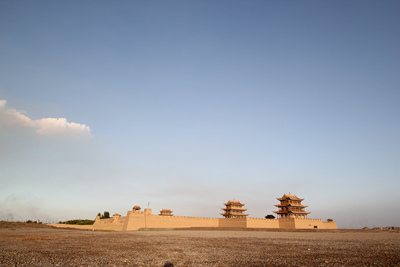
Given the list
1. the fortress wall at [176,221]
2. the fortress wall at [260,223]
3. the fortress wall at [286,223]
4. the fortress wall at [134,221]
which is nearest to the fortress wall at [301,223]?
the fortress wall at [286,223]

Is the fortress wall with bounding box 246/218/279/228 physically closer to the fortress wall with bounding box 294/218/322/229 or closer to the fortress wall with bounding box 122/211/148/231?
the fortress wall with bounding box 294/218/322/229

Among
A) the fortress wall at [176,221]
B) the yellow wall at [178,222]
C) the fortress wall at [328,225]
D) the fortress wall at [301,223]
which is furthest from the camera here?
the fortress wall at [328,225]

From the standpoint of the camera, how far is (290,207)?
59.2 meters

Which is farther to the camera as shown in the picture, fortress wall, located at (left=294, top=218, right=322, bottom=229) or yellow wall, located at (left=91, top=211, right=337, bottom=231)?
fortress wall, located at (left=294, top=218, right=322, bottom=229)

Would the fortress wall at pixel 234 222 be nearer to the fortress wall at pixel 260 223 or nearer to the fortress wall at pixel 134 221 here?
the fortress wall at pixel 260 223

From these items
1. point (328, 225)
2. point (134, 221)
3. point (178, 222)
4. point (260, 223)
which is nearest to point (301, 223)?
point (260, 223)

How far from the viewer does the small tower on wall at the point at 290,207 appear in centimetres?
5894

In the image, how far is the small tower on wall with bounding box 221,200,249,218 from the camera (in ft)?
203

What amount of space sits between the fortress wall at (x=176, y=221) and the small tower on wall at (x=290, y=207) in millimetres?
18086

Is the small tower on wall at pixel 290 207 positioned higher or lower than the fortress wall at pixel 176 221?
higher

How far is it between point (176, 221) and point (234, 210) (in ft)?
64.4

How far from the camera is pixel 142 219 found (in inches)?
1797

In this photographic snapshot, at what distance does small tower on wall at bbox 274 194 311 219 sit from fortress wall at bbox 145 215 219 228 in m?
18.1

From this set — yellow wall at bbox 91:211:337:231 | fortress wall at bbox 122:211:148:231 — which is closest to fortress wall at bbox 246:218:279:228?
yellow wall at bbox 91:211:337:231
